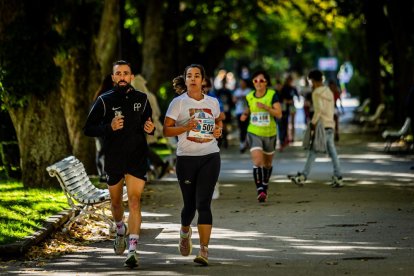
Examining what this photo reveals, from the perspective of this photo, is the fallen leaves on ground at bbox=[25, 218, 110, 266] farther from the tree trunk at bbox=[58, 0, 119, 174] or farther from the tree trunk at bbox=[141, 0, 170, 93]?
the tree trunk at bbox=[141, 0, 170, 93]

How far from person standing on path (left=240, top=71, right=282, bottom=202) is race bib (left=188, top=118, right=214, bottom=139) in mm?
5666

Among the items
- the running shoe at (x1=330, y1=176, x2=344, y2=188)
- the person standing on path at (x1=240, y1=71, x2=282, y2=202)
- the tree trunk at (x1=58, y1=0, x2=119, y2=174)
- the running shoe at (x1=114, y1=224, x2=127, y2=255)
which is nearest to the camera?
the running shoe at (x1=114, y1=224, x2=127, y2=255)

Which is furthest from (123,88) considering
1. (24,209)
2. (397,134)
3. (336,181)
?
(397,134)

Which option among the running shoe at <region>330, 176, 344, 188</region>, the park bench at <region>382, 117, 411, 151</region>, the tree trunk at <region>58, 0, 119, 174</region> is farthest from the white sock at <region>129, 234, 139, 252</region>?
the park bench at <region>382, 117, 411, 151</region>

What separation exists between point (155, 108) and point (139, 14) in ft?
61.4

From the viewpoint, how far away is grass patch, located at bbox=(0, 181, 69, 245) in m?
12.4

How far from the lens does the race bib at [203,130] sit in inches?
416

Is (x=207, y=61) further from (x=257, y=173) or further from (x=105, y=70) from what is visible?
(x=257, y=173)

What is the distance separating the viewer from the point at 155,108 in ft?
73.1

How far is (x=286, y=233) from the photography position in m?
12.9

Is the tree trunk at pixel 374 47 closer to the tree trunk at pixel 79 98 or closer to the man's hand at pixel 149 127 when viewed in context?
the tree trunk at pixel 79 98

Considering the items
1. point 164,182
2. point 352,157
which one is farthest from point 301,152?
point 164,182

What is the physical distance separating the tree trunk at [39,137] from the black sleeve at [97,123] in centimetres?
716

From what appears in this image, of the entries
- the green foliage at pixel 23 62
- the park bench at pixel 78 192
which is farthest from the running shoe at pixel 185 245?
the green foliage at pixel 23 62
